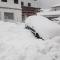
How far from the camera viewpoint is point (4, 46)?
446 cm

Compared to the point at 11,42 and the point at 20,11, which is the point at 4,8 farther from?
the point at 11,42

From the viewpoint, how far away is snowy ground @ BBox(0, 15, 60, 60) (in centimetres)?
412

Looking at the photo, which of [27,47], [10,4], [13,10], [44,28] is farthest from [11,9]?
[27,47]

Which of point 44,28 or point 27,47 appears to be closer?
point 27,47

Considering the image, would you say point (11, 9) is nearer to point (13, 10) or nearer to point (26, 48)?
point (13, 10)

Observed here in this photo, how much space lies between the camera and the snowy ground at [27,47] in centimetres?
412

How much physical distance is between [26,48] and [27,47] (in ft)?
0.22

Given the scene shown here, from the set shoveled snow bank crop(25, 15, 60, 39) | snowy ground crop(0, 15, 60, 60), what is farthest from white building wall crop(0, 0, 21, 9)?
snowy ground crop(0, 15, 60, 60)

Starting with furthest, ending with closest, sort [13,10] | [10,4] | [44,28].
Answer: [13,10] → [10,4] → [44,28]

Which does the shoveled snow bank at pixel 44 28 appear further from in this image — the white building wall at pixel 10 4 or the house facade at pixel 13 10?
the white building wall at pixel 10 4

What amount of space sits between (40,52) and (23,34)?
1378mm

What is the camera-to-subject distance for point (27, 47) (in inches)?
179

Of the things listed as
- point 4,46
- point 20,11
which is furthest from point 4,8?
point 4,46

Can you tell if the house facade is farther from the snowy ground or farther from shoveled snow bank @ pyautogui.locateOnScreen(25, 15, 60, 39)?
the snowy ground
